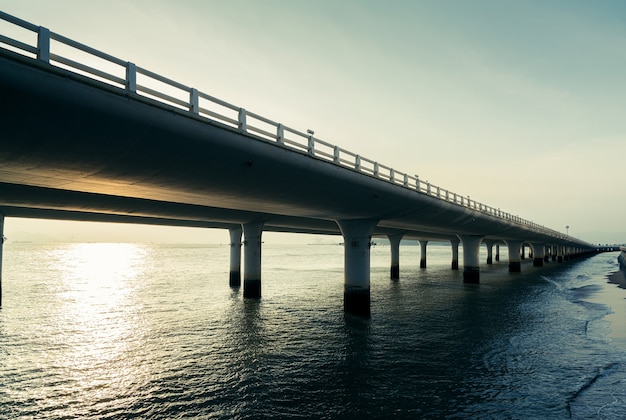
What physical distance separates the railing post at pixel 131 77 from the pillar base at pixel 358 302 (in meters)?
22.1

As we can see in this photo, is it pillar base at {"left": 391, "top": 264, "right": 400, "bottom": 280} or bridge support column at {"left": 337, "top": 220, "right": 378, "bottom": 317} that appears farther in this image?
pillar base at {"left": 391, "top": 264, "right": 400, "bottom": 280}

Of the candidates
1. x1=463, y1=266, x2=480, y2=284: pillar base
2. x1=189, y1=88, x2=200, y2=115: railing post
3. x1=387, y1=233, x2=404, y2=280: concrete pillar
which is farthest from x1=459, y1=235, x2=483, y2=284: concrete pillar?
x1=189, y1=88, x2=200, y2=115: railing post

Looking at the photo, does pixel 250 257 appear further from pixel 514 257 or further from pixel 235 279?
pixel 514 257

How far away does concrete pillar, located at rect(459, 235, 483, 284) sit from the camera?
180 ft

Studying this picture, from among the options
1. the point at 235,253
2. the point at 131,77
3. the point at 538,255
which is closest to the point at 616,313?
the point at 131,77

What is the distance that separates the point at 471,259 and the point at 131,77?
176 feet

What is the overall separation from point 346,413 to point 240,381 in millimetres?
4764

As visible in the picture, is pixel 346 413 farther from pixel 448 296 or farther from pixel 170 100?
pixel 448 296

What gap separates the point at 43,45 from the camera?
32.6 feet

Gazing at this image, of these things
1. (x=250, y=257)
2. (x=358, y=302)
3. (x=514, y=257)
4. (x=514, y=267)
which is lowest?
(x=514, y=267)

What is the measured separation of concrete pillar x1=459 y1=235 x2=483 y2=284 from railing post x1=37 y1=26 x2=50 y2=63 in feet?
177

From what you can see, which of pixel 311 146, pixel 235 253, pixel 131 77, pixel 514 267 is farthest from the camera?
pixel 514 267

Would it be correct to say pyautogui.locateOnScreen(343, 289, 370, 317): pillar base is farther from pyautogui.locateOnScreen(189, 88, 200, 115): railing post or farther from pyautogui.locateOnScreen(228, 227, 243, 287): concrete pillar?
pyautogui.locateOnScreen(228, 227, 243, 287): concrete pillar

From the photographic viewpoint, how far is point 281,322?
88.9 ft
